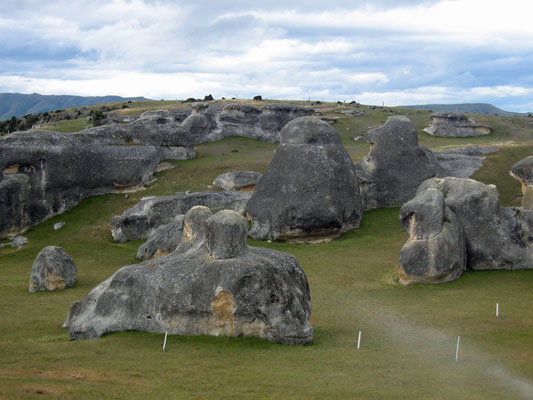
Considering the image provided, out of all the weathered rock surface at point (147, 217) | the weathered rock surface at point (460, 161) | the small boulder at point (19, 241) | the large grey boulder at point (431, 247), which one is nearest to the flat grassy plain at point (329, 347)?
the large grey boulder at point (431, 247)

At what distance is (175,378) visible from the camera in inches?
604

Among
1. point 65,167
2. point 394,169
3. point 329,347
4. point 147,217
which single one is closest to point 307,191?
point 394,169

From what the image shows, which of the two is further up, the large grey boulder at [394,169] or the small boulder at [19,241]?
the large grey boulder at [394,169]

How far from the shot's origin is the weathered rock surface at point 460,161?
165 ft

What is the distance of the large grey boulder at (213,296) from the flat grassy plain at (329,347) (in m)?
0.49

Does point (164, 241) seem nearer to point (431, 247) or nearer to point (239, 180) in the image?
point (431, 247)

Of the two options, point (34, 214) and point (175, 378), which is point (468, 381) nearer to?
point (175, 378)

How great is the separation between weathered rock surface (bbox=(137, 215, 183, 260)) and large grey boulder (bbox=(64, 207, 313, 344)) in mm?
13196

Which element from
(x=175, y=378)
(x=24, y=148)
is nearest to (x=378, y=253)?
(x=175, y=378)

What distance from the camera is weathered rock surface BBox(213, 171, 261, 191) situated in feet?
164

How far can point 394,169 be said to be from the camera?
4766 centimetres

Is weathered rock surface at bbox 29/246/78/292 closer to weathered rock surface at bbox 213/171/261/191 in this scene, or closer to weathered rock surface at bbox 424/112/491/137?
weathered rock surface at bbox 213/171/261/191

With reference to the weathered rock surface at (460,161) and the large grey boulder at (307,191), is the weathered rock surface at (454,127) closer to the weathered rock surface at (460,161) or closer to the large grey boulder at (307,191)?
the weathered rock surface at (460,161)

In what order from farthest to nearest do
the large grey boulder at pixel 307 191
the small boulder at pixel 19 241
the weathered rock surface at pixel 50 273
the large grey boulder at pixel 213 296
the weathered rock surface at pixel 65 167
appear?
the weathered rock surface at pixel 65 167, the small boulder at pixel 19 241, the large grey boulder at pixel 307 191, the weathered rock surface at pixel 50 273, the large grey boulder at pixel 213 296
